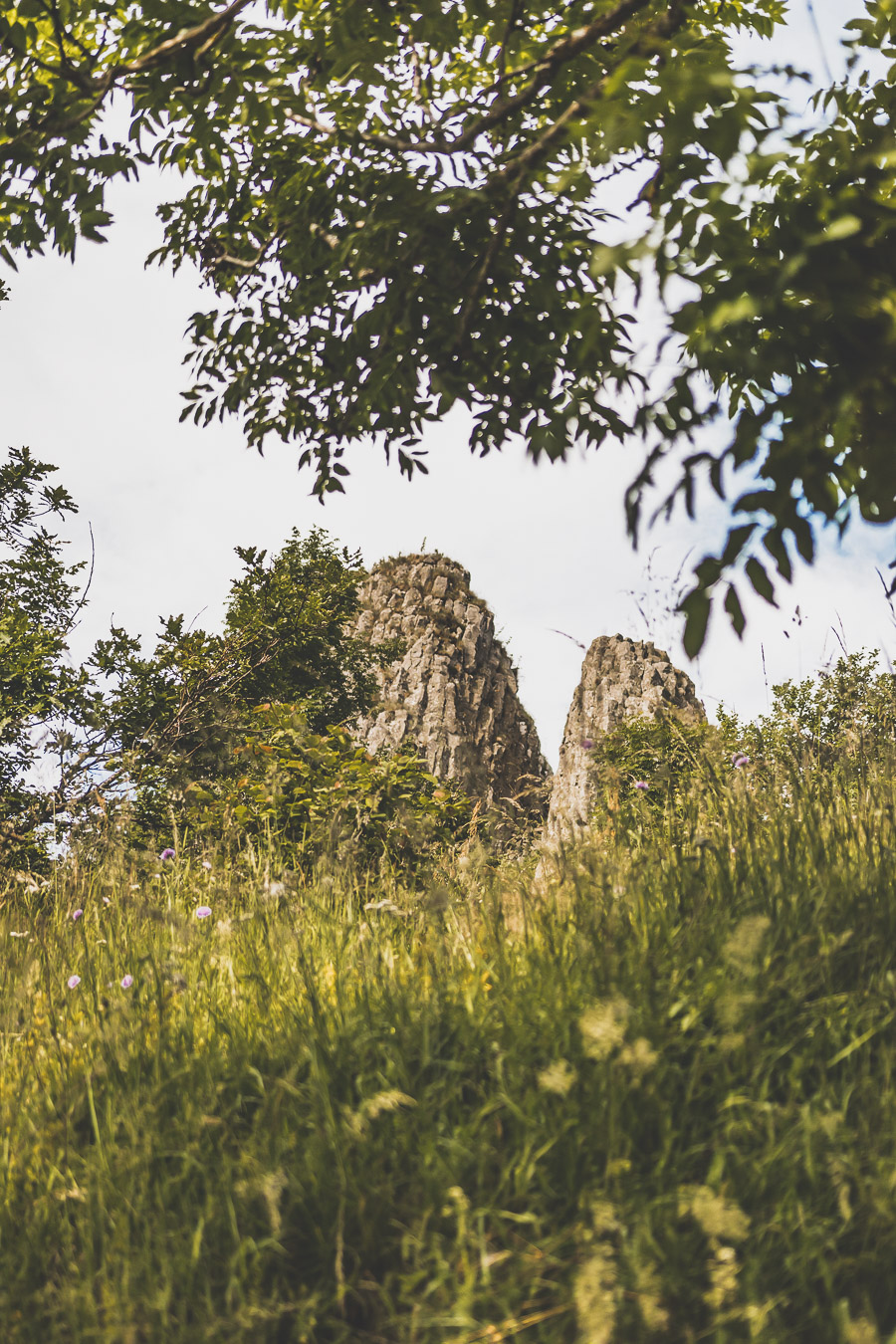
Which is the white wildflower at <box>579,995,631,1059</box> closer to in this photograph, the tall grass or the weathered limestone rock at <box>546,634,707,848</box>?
the tall grass

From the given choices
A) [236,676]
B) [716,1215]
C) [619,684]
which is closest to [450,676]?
[619,684]

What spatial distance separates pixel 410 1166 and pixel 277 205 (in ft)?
14.1

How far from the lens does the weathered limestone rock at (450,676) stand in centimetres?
3397

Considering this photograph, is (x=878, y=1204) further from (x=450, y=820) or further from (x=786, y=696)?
(x=786, y=696)

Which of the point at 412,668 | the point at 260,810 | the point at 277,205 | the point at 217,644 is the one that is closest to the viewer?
the point at 277,205

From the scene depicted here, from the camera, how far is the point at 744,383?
4.09 m

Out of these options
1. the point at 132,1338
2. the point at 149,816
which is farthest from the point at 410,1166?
the point at 149,816

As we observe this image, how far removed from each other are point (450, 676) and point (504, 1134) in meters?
33.7

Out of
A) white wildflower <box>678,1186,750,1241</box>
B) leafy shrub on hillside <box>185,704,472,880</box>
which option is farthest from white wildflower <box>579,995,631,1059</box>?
leafy shrub on hillside <box>185,704,472,880</box>

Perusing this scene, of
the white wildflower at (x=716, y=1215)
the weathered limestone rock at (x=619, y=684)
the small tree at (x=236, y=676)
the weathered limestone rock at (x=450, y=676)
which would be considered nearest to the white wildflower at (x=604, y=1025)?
the white wildflower at (x=716, y=1215)

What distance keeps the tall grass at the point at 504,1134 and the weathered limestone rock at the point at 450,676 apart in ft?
96.9

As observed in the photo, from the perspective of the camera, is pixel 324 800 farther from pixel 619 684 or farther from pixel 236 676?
pixel 619 684

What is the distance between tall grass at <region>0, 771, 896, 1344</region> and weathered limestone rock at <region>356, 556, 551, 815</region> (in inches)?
1163

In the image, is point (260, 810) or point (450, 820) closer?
point (260, 810)
